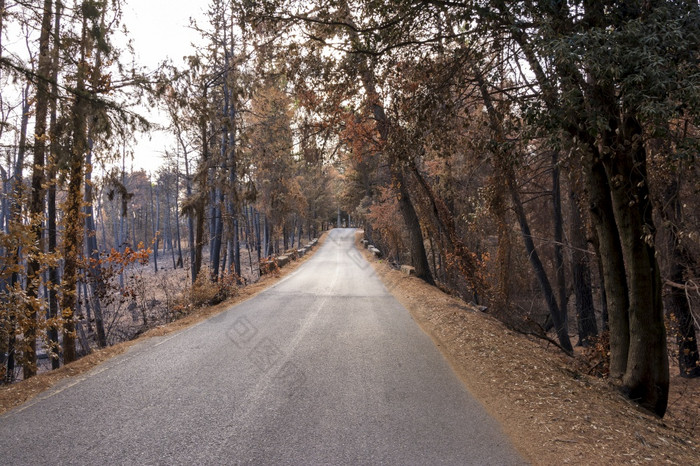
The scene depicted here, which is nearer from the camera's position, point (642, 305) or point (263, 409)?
point (263, 409)

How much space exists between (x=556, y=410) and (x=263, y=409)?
320 cm

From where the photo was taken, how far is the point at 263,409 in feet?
14.1

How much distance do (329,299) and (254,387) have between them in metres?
6.96

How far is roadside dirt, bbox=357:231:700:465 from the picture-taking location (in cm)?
362

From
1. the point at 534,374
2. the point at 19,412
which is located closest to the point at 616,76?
the point at 534,374

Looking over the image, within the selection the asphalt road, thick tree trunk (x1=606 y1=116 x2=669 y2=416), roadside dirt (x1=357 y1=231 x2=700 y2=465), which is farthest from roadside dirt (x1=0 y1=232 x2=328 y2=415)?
thick tree trunk (x1=606 y1=116 x2=669 y2=416)

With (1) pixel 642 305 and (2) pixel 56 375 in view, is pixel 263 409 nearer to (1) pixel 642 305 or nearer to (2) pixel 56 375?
(2) pixel 56 375

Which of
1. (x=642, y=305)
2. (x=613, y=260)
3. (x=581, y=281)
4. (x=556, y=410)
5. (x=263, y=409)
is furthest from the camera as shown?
(x=581, y=281)

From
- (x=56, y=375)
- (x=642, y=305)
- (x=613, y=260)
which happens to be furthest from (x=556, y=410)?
(x=56, y=375)

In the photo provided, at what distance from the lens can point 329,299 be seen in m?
11.9

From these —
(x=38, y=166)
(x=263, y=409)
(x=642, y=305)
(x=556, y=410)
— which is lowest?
(x=556, y=410)

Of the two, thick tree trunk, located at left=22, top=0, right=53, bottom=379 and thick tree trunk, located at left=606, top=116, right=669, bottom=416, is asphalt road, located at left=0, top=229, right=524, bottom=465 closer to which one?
thick tree trunk, located at left=22, top=0, right=53, bottom=379

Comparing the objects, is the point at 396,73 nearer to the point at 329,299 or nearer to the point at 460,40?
the point at 460,40

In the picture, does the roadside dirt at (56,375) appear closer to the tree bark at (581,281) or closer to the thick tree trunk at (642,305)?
the thick tree trunk at (642,305)
